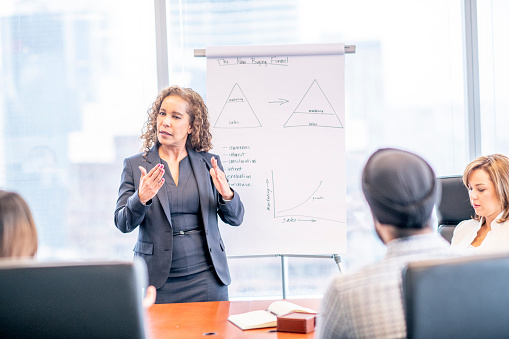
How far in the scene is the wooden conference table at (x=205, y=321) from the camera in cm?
175

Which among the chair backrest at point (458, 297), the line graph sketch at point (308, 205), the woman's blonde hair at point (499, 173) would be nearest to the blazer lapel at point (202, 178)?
the line graph sketch at point (308, 205)

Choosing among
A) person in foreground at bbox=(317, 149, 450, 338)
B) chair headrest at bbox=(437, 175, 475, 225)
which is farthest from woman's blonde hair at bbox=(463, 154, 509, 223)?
person in foreground at bbox=(317, 149, 450, 338)

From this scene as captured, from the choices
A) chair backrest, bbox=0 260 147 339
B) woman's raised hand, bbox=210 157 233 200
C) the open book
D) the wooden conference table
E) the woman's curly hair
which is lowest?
the wooden conference table

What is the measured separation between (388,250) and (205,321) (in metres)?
0.94

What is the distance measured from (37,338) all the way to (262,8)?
2980 millimetres

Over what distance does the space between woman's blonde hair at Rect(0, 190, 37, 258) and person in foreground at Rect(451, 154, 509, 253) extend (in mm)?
1916

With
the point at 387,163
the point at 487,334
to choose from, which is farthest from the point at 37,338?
the point at 487,334

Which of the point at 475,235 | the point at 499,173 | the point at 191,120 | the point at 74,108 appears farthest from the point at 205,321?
the point at 74,108

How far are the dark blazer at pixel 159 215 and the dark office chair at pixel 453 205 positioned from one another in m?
1.11

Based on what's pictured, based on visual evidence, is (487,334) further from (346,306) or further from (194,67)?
(194,67)

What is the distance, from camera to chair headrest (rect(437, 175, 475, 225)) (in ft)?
9.11

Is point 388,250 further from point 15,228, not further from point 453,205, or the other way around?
point 453,205

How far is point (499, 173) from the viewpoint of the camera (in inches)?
96.6

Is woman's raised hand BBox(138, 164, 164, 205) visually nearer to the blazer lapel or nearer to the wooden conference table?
the blazer lapel
